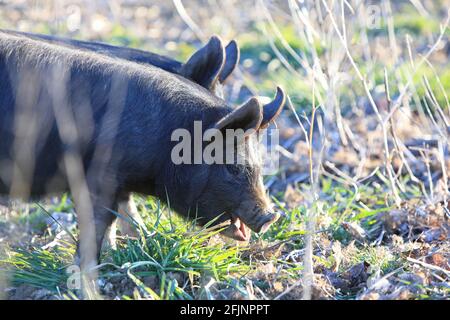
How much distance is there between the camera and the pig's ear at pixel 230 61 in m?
6.24

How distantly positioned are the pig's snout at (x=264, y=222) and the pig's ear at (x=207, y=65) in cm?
116

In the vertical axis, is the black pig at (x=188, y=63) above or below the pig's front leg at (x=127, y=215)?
above

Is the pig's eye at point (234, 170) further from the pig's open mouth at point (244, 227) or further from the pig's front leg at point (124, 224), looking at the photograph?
the pig's front leg at point (124, 224)

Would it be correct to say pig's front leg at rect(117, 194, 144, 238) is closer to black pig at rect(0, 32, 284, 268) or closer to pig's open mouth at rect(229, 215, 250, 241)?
black pig at rect(0, 32, 284, 268)

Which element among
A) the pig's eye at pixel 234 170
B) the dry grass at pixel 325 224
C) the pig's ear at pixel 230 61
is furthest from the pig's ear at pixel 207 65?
the pig's eye at pixel 234 170

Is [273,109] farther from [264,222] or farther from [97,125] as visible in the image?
[97,125]

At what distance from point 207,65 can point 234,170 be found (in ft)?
3.41

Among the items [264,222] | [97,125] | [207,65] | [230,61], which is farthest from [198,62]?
[264,222]

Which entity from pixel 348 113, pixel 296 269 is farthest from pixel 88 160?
pixel 348 113

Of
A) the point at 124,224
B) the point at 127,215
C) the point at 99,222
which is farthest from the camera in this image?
the point at 124,224

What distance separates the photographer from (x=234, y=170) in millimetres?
5371

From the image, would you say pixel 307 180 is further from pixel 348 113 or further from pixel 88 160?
pixel 88 160

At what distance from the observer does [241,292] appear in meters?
4.75

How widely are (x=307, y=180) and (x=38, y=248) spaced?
2.97m
